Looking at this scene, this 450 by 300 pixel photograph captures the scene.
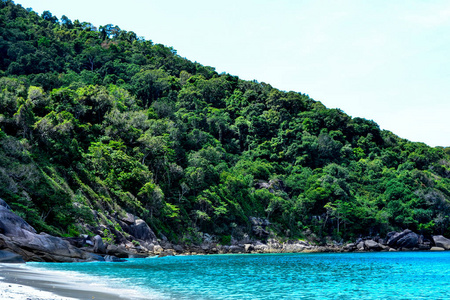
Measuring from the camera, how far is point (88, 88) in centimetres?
6525

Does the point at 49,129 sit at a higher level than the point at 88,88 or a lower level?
lower

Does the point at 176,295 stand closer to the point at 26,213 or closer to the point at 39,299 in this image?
the point at 39,299

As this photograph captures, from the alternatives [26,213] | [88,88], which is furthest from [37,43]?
[26,213]

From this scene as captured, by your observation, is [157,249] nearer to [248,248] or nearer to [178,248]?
[178,248]

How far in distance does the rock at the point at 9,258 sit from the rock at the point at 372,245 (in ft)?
210

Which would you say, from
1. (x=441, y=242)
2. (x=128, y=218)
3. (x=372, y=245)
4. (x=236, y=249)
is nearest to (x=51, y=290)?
(x=128, y=218)

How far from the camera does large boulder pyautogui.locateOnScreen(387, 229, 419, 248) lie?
75.6 m

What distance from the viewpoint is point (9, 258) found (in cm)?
2394

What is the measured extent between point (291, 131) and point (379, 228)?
3232 centimetres

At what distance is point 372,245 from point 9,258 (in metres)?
65.4

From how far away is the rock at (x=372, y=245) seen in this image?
73331 millimetres

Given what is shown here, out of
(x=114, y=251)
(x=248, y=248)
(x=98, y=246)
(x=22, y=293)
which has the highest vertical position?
(x=22, y=293)

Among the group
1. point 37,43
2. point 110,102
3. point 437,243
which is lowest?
point 437,243

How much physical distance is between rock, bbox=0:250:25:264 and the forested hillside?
34.8 ft
